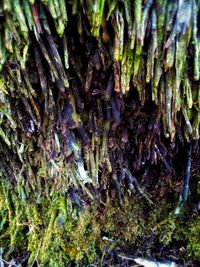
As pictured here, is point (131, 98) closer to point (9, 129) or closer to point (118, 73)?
point (118, 73)

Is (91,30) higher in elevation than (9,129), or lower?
higher

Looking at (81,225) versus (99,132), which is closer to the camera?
(99,132)

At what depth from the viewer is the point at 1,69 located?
684mm

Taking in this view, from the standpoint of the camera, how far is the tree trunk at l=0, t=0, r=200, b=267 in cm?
63

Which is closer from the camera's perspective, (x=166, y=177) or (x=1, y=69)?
(x=1, y=69)

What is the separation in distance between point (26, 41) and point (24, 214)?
23.7 inches

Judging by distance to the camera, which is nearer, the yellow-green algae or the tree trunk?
the tree trunk

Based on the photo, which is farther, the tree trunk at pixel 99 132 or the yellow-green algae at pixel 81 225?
the yellow-green algae at pixel 81 225

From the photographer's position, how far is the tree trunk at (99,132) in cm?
63

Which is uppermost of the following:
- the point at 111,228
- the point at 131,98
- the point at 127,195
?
the point at 131,98

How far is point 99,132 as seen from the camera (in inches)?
34.3

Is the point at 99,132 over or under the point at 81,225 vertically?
over

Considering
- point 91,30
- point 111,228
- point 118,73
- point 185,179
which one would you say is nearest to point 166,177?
point 185,179

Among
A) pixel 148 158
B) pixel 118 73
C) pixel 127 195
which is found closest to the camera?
pixel 118 73
